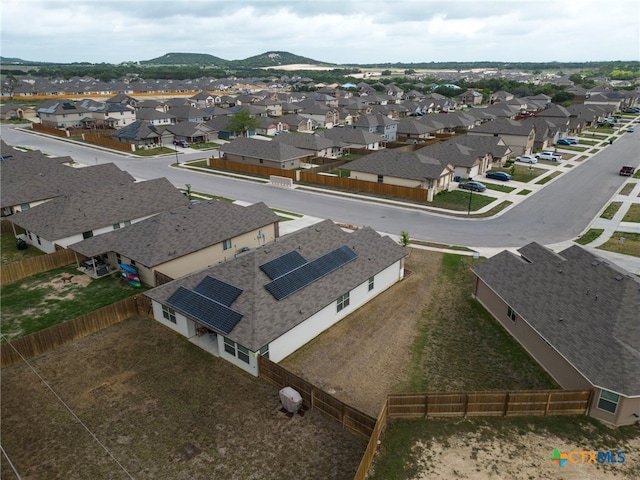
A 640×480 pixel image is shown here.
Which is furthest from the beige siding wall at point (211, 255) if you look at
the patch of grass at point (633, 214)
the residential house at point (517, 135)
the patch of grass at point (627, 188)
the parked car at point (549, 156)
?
the parked car at point (549, 156)

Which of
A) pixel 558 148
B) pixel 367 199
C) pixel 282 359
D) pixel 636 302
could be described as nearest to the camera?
pixel 636 302

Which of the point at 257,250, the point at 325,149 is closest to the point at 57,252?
the point at 257,250

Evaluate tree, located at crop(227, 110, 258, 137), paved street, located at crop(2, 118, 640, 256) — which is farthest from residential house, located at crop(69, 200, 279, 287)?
tree, located at crop(227, 110, 258, 137)

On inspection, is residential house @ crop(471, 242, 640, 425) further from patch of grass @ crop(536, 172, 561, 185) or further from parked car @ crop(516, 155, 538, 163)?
parked car @ crop(516, 155, 538, 163)

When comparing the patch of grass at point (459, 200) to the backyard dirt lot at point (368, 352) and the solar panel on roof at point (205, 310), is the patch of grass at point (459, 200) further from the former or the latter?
the solar panel on roof at point (205, 310)

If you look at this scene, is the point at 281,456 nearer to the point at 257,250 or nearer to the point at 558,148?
the point at 257,250

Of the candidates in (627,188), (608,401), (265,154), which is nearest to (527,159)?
(627,188)
